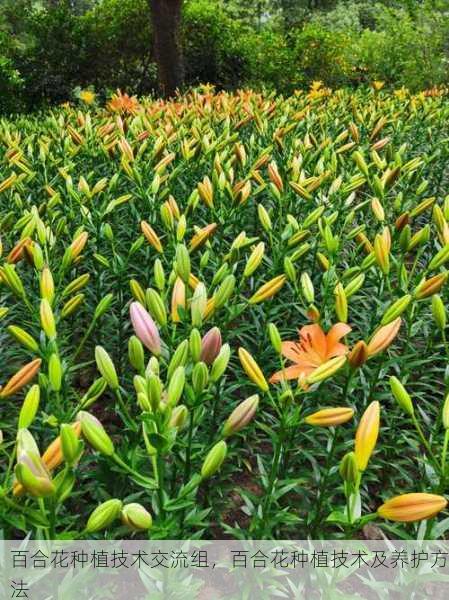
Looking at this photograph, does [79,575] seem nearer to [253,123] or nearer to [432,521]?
[432,521]

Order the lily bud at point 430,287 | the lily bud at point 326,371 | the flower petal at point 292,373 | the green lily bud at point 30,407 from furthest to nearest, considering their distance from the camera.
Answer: the lily bud at point 430,287, the flower petal at point 292,373, the lily bud at point 326,371, the green lily bud at point 30,407

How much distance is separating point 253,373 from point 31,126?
3492 millimetres

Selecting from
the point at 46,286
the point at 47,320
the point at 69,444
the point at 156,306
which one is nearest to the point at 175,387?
the point at 69,444

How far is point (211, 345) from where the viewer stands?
1331 millimetres

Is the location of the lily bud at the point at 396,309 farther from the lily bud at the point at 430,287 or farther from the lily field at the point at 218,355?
the lily bud at the point at 430,287

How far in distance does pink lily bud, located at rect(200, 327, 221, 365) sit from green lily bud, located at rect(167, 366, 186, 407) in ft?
0.34

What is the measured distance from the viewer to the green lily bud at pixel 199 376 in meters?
1.25

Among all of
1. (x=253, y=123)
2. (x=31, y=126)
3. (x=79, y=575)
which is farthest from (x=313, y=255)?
(x=31, y=126)

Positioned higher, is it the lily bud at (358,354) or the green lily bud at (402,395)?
the lily bud at (358,354)

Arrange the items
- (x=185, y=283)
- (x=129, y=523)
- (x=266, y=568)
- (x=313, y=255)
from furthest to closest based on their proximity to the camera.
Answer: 1. (x=313, y=255)
2. (x=185, y=283)
3. (x=266, y=568)
4. (x=129, y=523)

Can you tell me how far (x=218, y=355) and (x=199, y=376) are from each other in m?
0.11

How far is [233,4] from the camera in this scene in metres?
19.8

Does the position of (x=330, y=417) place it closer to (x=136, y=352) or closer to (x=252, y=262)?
(x=136, y=352)

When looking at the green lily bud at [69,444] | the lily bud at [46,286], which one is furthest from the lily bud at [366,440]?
the lily bud at [46,286]
